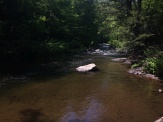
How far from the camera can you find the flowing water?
10.1 meters

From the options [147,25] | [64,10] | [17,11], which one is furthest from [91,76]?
[64,10]

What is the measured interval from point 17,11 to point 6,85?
1135 centimetres

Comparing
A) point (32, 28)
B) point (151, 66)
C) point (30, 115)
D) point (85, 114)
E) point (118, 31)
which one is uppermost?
point (32, 28)

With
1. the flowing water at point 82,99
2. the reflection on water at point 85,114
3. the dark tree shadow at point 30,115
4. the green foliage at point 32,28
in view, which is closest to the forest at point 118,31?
the green foliage at point 32,28

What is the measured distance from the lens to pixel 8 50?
72.7ft

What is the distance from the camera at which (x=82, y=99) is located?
1253 cm

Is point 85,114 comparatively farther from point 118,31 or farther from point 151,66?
point 118,31

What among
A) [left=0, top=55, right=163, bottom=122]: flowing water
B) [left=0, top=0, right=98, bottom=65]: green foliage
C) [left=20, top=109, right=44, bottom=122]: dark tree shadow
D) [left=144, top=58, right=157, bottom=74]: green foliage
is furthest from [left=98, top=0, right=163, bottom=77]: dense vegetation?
[left=20, top=109, right=44, bottom=122]: dark tree shadow

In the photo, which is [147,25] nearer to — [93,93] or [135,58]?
[135,58]

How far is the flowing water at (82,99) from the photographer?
33.3 ft

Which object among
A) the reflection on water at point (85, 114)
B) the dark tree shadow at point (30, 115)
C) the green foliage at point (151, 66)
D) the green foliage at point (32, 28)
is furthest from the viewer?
the green foliage at point (32, 28)

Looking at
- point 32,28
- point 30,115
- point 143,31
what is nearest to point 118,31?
point 143,31

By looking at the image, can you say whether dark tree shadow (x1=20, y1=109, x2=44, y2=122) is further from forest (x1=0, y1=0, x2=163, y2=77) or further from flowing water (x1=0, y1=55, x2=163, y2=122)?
forest (x1=0, y1=0, x2=163, y2=77)

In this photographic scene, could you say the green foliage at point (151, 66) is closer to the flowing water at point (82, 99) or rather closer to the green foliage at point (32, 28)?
the flowing water at point (82, 99)
